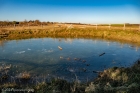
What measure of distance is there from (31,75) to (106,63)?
760 cm

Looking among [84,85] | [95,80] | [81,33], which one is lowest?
[95,80]

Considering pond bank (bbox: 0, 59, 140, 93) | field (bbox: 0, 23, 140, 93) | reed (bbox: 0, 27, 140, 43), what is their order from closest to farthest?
pond bank (bbox: 0, 59, 140, 93) < field (bbox: 0, 23, 140, 93) < reed (bbox: 0, 27, 140, 43)

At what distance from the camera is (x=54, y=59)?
1692 cm

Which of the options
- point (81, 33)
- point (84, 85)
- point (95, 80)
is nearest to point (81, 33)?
point (81, 33)

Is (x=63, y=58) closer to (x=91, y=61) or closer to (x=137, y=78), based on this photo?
(x=91, y=61)

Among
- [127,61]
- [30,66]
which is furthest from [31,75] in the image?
[127,61]

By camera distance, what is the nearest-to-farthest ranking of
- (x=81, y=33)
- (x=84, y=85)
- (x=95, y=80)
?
1. (x=84, y=85)
2. (x=95, y=80)
3. (x=81, y=33)

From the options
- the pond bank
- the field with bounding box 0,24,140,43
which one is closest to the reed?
the field with bounding box 0,24,140,43

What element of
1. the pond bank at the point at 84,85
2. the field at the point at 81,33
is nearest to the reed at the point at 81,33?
the field at the point at 81,33

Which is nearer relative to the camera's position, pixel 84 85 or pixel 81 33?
pixel 84 85

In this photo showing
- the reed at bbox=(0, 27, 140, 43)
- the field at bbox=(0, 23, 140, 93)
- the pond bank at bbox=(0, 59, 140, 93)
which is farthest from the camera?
the reed at bbox=(0, 27, 140, 43)

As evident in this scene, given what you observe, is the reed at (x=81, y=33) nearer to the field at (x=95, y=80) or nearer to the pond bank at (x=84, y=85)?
the field at (x=95, y=80)

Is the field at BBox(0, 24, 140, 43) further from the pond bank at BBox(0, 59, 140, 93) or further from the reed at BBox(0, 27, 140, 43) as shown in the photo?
the pond bank at BBox(0, 59, 140, 93)

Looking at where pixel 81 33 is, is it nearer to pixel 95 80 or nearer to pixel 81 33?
pixel 81 33
